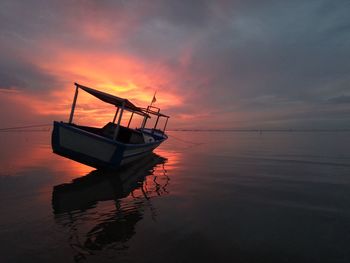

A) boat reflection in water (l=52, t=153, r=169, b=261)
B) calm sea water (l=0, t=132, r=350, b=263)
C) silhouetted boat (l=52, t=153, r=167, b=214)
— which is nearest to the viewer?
calm sea water (l=0, t=132, r=350, b=263)

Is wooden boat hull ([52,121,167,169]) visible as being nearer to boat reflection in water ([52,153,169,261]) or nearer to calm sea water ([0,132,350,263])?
boat reflection in water ([52,153,169,261])

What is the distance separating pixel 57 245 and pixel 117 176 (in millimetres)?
8174

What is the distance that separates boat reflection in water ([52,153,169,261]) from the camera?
5.64 m

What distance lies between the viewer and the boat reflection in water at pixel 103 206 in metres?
5.64

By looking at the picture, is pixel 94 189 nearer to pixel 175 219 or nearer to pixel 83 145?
pixel 83 145

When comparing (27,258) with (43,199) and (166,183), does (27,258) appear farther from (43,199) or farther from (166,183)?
(166,183)

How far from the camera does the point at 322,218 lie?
280 inches

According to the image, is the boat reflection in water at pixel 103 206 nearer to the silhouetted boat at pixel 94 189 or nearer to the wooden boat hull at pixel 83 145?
the silhouetted boat at pixel 94 189

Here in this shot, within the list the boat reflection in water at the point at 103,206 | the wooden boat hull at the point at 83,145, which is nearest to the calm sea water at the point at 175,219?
the boat reflection in water at the point at 103,206

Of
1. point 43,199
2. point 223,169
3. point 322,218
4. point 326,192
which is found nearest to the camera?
point 322,218

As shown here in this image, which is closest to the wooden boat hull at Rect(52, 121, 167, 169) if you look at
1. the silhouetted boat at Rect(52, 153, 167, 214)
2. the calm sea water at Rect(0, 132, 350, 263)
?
the silhouetted boat at Rect(52, 153, 167, 214)

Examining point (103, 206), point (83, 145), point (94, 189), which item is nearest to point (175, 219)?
point (103, 206)

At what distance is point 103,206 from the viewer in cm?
816

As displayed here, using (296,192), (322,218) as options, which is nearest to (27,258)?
(322,218)
